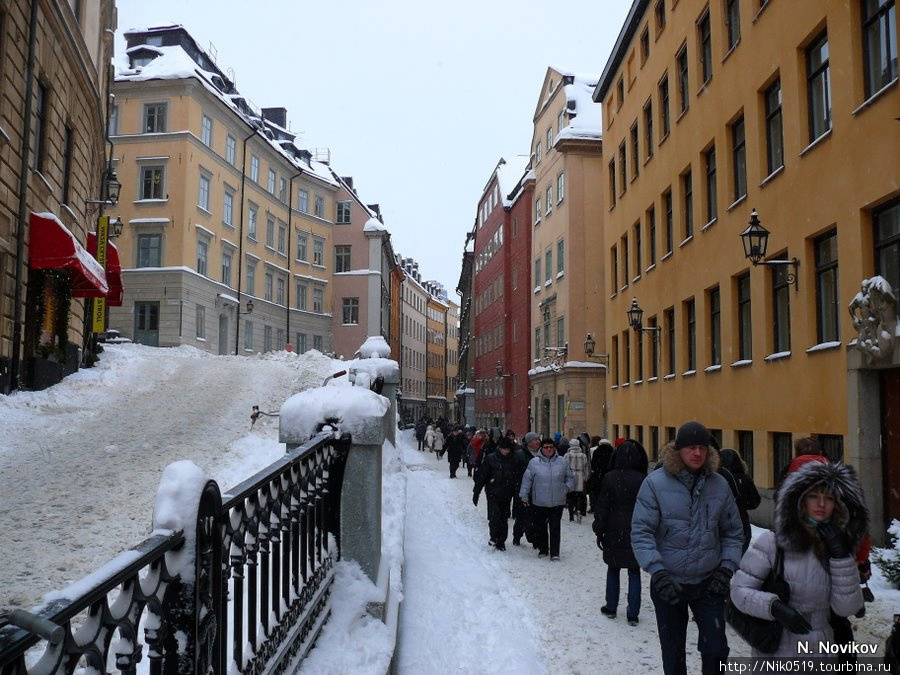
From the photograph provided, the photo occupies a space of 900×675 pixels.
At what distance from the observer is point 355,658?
4.16 metres

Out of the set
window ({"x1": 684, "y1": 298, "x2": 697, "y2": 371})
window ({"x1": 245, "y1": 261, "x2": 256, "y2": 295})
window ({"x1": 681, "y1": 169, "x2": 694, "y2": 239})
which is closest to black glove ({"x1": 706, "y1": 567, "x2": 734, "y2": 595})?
window ({"x1": 684, "y1": 298, "x2": 697, "y2": 371})

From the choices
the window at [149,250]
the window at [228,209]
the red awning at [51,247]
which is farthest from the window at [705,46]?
the window at [228,209]

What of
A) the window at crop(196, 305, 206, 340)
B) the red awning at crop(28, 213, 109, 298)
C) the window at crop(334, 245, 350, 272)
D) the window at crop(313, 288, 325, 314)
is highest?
the window at crop(334, 245, 350, 272)

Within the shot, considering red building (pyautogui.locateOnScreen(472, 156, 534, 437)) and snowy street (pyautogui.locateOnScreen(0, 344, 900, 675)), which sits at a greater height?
red building (pyautogui.locateOnScreen(472, 156, 534, 437))

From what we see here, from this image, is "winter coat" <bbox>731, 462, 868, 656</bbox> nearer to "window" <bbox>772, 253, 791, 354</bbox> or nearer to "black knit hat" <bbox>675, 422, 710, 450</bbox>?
"black knit hat" <bbox>675, 422, 710, 450</bbox>

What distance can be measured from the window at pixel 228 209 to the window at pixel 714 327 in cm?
3231

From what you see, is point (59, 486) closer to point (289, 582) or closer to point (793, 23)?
point (289, 582)

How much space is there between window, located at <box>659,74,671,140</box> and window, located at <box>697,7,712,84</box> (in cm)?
290

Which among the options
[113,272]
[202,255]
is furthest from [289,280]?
[113,272]

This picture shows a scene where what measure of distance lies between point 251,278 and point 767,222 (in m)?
37.5

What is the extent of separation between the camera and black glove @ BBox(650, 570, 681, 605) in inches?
190

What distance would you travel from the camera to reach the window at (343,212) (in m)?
59.2

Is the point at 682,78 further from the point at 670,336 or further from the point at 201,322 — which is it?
the point at 201,322

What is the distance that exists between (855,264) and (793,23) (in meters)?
4.91
